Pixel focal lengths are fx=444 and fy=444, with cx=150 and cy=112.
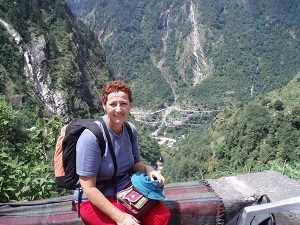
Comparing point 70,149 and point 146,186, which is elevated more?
point 70,149

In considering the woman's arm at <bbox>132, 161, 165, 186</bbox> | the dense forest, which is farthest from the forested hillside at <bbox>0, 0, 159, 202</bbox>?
the woman's arm at <bbox>132, 161, 165, 186</bbox>

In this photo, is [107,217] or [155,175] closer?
[107,217]

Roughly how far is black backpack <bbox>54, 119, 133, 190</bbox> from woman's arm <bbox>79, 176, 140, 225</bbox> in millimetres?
149

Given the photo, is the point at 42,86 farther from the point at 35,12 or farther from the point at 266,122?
the point at 266,122

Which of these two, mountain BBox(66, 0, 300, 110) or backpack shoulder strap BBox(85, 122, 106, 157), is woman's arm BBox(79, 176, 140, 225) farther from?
mountain BBox(66, 0, 300, 110)

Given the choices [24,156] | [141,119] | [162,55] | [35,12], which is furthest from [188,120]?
[24,156]

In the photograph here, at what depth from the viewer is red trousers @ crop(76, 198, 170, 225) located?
271 centimetres

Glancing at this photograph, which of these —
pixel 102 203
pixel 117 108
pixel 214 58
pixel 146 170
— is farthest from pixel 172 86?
pixel 102 203

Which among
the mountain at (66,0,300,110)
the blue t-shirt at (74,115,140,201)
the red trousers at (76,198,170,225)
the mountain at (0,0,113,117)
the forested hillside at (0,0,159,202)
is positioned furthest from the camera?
the mountain at (66,0,300,110)

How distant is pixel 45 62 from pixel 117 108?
175ft

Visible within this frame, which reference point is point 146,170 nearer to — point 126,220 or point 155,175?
point 155,175

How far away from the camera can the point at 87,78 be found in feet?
208

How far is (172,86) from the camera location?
158m

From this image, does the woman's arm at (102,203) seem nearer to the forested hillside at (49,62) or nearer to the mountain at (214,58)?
the forested hillside at (49,62)
